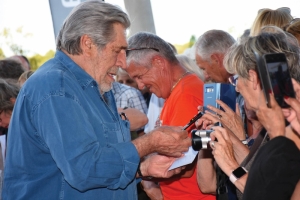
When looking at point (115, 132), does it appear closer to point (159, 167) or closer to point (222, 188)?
point (159, 167)

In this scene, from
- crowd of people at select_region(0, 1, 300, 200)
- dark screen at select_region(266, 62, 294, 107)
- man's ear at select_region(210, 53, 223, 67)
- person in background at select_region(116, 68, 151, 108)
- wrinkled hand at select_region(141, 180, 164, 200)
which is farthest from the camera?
person in background at select_region(116, 68, 151, 108)

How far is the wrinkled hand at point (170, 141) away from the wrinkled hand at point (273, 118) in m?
0.85

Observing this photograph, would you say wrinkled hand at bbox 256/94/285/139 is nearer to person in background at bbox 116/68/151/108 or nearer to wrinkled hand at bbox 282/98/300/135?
wrinkled hand at bbox 282/98/300/135

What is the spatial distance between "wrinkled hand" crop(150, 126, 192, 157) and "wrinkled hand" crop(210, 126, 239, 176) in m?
0.23

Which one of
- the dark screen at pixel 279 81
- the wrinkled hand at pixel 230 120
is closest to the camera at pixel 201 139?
the wrinkled hand at pixel 230 120

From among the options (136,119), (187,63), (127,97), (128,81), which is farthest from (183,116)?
(128,81)

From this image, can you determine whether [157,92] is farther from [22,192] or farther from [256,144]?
[22,192]

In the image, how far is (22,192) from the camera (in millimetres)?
2896

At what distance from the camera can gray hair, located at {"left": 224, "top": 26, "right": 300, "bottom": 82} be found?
9.38 ft

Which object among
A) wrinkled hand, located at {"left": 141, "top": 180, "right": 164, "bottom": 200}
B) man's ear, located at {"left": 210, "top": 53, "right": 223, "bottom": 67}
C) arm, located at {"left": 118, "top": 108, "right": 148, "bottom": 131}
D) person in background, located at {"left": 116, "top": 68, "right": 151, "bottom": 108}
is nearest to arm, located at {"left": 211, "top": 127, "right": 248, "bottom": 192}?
wrinkled hand, located at {"left": 141, "top": 180, "right": 164, "bottom": 200}

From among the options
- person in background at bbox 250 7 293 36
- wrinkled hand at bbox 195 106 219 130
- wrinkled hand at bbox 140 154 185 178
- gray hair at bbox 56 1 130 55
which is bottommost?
wrinkled hand at bbox 140 154 185 178

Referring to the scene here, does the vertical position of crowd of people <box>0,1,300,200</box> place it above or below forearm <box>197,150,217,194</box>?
above

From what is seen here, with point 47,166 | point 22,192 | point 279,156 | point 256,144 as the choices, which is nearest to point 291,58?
point 256,144

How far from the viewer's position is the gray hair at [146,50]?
415 centimetres
